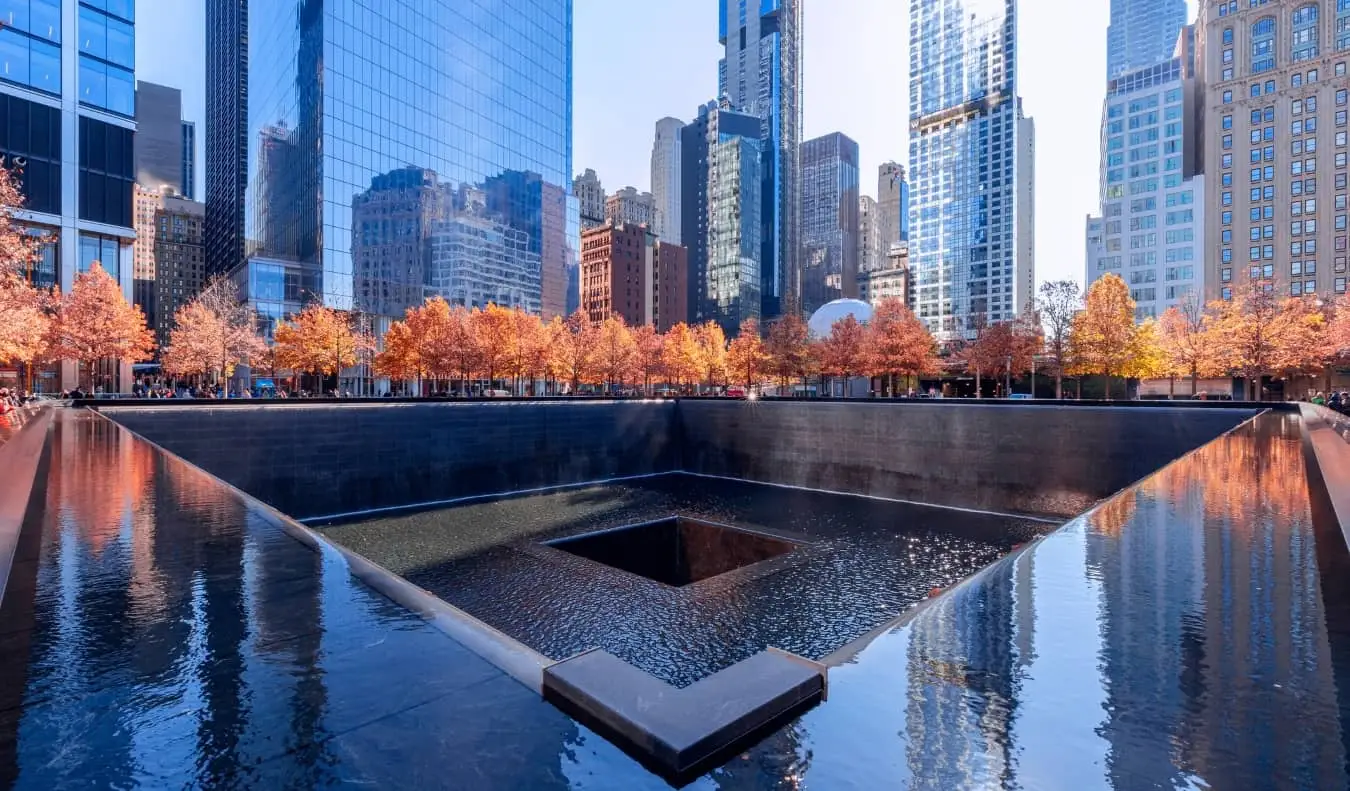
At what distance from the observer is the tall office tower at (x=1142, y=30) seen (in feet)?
578

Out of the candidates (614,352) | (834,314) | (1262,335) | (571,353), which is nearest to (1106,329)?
(1262,335)

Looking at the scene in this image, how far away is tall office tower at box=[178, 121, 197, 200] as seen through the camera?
6890 inches

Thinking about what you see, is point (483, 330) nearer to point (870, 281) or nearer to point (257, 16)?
point (257, 16)

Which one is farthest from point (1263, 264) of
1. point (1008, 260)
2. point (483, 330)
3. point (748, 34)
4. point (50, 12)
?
point (748, 34)

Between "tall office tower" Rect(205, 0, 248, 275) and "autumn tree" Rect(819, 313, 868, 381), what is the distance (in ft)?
241

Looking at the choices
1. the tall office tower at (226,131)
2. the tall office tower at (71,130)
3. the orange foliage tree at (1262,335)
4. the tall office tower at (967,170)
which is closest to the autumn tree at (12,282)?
the tall office tower at (71,130)

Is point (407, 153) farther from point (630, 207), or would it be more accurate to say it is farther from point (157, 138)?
point (157, 138)

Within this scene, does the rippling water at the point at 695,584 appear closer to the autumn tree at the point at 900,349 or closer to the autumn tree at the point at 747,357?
the autumn tree at the point at 900,349

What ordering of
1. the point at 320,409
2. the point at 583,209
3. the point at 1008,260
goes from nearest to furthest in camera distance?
1. the point at 320,409
2. the point at 1008,260
3. the point at 583,209

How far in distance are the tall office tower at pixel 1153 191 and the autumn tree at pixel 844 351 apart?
65963mm

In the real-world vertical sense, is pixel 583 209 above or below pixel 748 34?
below

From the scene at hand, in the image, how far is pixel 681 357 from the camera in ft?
181

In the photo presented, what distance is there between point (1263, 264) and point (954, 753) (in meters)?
96.3

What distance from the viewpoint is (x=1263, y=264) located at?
239 feet
